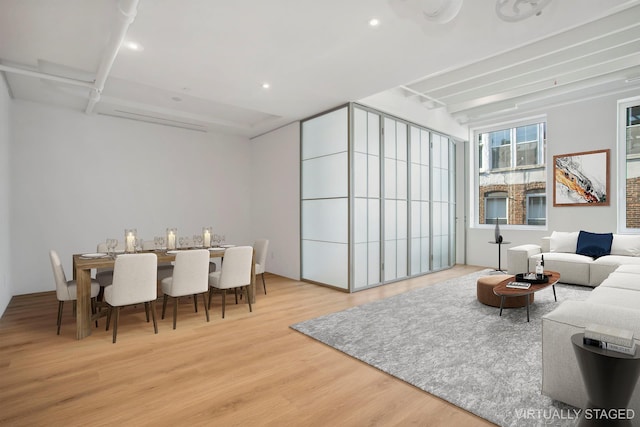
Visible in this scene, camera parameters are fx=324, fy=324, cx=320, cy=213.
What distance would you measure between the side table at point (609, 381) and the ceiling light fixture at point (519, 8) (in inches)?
76.8

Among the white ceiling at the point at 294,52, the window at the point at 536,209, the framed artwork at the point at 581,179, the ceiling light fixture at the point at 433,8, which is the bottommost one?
the window at the point at 536,209

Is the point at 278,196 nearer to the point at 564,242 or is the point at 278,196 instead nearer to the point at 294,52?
the point at 294,52

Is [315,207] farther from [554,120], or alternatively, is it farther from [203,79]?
[554,120]

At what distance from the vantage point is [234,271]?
3.87m

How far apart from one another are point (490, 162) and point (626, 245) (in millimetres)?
2870

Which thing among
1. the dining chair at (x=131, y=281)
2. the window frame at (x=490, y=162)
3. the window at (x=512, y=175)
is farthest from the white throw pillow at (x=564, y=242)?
the dining chair at (x=131, y=281)

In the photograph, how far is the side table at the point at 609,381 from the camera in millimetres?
1447

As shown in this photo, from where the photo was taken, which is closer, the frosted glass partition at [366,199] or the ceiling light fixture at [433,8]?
the ceiling light fixture at [433,8]

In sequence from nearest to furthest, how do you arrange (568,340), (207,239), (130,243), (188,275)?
(568,340)
(188,275)
(130,243)
(207,239)

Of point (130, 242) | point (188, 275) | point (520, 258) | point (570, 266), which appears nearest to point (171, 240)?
point (130, 242)

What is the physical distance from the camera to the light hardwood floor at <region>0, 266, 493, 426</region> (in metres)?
1.92

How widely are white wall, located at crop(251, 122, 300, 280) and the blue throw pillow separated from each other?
4.73 meters

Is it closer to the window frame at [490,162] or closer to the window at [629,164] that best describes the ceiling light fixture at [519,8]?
the window at [629,164]

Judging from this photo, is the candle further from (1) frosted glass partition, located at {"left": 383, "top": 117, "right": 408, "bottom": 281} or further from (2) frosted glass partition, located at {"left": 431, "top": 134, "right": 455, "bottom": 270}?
(2) frosted glass partition, located at {"left": 431, "top": 134, "right": 455, "bottom": 270}
